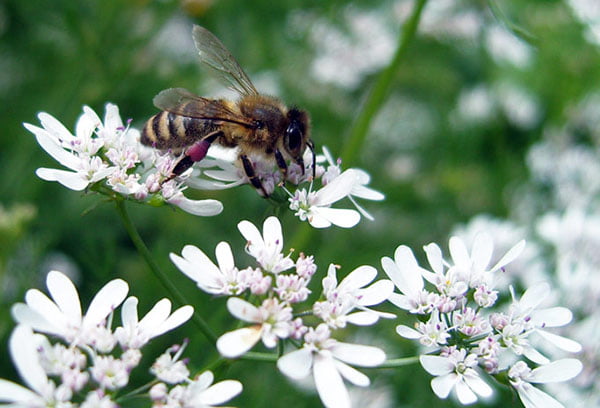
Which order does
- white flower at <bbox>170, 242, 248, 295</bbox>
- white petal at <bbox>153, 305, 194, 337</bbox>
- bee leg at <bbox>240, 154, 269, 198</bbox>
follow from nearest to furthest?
white petal at <bbox>153, 305, 194, 337</bbox> < white flower at <bbox>170, 242, 248, 295</bbox> < bee leg at <bbox>240, 154, 269, 198</bbox>

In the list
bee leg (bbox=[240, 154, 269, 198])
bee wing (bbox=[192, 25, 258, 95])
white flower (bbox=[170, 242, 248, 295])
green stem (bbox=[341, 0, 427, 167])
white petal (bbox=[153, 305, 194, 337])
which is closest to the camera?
white petal (bbox=[153, 305, 194, 337])

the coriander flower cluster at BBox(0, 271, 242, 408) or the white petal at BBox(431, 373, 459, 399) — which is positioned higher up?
the coriander flower cluster at BBox(0, 271, 242, 408)

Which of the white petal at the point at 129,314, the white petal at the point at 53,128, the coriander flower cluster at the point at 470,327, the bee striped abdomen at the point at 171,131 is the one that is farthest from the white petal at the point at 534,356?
the white petal at the point at 53,128

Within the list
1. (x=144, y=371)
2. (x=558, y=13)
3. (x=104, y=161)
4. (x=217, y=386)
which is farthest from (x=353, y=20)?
(x=217, y=386)

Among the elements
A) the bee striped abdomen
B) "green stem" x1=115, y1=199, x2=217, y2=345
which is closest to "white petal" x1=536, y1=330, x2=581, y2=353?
"green stem" x1=115, y1=199, x2=217, y2=345

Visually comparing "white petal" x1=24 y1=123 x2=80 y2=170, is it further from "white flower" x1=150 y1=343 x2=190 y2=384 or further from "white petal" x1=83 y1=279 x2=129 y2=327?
"white flower" x1=150 y1=343 x2=190 y2=384

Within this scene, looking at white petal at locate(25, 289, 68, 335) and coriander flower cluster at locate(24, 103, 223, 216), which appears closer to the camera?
white petal at locate(25, 289, 68, 335)

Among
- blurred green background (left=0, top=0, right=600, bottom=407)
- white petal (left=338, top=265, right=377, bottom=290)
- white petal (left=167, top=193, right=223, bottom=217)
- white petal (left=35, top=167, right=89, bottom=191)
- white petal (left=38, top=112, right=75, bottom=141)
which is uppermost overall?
white petal (left=38, top=112, right=75, bottom=141)
